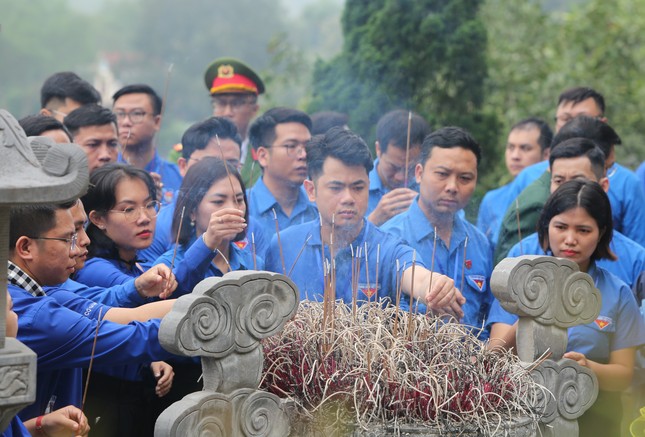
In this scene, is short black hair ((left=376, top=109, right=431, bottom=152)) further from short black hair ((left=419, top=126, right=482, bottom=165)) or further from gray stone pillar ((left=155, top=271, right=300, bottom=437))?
gray stone pillar ((left=155, top=271, right=300, bottom=437))

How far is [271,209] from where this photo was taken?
5.28 m

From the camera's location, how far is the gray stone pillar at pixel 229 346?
2785 millimetres

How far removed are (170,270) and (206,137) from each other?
69.7 inches

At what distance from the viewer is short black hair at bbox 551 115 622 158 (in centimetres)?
577

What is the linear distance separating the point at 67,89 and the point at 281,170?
4.72 feet

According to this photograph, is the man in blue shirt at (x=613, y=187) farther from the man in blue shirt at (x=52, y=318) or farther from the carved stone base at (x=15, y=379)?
the carved stone base at (x=15, y=379)

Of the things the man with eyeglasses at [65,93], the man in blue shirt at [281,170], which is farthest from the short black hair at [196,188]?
the man with eyeglasses at [65,93]

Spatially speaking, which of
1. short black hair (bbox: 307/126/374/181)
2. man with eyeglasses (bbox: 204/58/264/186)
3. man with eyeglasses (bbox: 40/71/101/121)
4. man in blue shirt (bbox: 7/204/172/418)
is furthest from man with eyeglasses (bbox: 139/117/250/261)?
man in blue shirt (bbox: 7/204/172/418)

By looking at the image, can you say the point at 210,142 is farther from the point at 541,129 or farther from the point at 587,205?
the point at 541,129

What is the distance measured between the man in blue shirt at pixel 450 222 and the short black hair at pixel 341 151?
0.30 m

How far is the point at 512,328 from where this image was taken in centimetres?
380

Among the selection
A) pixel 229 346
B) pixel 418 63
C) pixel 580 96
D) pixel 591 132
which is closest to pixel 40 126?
pixel 229 346

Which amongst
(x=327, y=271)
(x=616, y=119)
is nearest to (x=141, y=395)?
(x=327, y=271)

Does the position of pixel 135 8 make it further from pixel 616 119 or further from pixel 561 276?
pixel 561 276
